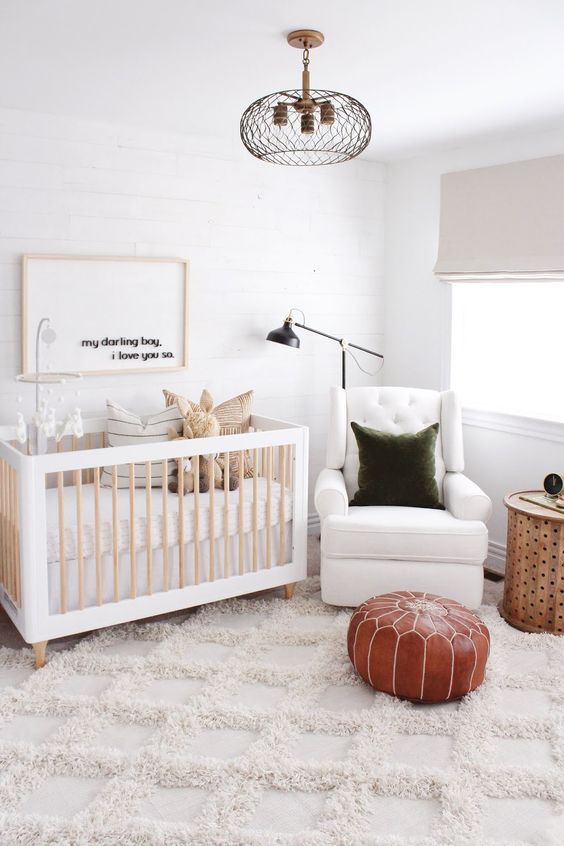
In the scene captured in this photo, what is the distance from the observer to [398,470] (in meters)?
3.63

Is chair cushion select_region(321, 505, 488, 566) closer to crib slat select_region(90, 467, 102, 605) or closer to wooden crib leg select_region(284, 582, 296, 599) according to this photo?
wooden crib leg select_region(284, 582, 296, 599)

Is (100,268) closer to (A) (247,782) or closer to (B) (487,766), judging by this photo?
(A) (247,782)

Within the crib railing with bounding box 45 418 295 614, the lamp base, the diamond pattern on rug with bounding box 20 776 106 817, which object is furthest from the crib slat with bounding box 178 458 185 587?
the lamp base

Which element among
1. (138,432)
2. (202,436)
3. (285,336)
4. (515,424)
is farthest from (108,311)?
(515,424)

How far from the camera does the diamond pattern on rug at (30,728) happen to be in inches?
95.7

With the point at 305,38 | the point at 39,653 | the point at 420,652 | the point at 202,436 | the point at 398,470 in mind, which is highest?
the point at 305,38

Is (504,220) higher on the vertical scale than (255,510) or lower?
higher

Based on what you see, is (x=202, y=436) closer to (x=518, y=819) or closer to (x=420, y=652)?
(x=420, y=652)

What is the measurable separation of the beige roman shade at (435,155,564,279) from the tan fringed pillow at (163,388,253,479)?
4.14 ft

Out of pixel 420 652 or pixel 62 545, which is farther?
pixel 62 545

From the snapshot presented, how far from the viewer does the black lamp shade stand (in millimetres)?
3955

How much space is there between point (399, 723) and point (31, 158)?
270 cm

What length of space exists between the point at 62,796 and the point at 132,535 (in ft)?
3.54

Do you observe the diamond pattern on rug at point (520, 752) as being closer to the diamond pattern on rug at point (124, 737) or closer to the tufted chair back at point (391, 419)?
the diamond pattern on rug at point (124, 737)
